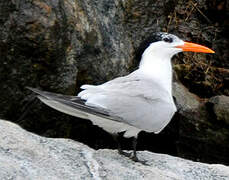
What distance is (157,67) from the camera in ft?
15.5

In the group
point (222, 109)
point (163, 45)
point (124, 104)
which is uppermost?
point (163, 45)

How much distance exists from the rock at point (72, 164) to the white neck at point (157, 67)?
0.69 meters

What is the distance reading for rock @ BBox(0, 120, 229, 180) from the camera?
3.32 m

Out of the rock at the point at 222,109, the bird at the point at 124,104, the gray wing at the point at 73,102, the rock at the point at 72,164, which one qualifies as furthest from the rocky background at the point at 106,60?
the gray wing at the point at 73,102

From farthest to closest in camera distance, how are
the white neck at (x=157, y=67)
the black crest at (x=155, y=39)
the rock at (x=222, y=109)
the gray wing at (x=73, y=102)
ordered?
1. the rock at (x=222, y=109)
2. the black crest at (x=155, y=39)
3. the white neck at (x=157, y=67)
4. the gray wing at (x=73, y=102)

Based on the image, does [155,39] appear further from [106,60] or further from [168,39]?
[106,60]

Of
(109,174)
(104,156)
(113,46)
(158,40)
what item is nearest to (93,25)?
(113,46)

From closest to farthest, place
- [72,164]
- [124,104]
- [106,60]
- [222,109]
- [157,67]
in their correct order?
1. [72,164]
2. [124,104]
3. [157,67]
4. [106,60]
5. [222,109]

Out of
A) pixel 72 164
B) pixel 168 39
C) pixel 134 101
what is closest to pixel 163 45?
pixel 168 39

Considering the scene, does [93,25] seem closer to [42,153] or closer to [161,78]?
[161,78]

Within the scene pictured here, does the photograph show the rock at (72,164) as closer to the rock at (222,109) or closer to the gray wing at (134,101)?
the gray wing at (134,101)

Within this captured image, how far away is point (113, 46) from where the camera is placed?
5.30m

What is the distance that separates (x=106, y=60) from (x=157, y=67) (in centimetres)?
62

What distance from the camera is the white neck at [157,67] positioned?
4.62 metres
